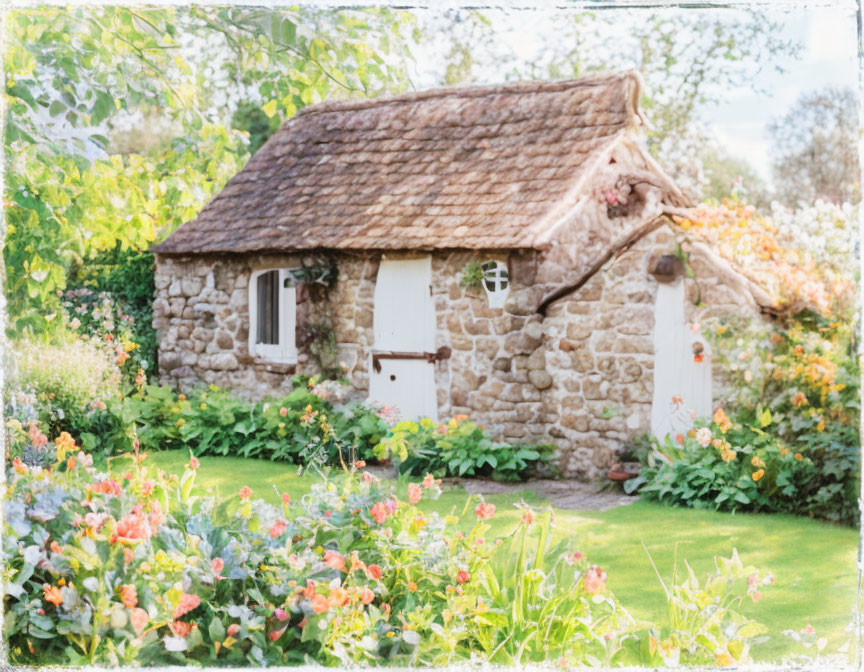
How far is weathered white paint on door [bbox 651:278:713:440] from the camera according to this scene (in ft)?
25.7

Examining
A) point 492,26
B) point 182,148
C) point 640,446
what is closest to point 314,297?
point 182,148

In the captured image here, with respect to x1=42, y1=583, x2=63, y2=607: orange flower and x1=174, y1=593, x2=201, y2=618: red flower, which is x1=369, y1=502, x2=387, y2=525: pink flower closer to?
x1=174, y1=593, x2=201, y2=618: red flower

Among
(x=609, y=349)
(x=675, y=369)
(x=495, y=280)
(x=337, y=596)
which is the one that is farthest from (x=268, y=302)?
(x=337, y=596)

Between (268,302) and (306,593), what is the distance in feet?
21.8

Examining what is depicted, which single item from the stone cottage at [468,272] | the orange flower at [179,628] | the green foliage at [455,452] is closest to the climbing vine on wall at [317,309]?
the stone cottage at [468,272]

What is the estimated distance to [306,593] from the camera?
150 inches

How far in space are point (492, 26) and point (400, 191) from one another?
15.9 ft

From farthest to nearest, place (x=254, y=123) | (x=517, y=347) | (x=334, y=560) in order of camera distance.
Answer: (x=254, y=123) < (x=517, y=347) < (x=334, y=560)

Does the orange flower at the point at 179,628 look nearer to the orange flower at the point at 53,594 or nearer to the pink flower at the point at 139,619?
the pink flower at the point at 139,619

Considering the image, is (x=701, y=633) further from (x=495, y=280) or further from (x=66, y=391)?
(x=495, y=280)

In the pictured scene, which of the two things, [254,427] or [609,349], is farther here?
[609,349]

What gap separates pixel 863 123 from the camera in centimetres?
421

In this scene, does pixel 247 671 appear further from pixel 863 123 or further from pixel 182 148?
pixel 182 148

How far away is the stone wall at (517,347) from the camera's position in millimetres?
8258
